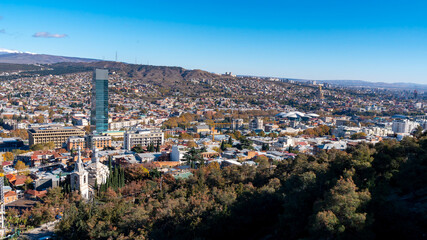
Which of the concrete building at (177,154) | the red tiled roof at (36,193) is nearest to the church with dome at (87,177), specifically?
the red tiled roof at (36,193)

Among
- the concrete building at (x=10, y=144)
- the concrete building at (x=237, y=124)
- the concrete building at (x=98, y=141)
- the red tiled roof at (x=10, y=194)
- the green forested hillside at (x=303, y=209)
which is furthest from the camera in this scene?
the concrete building at (x=237, y=124)

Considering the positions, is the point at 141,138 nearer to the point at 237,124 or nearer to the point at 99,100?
the point at 99,100

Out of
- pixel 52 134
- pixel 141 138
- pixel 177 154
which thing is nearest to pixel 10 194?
pixel 177 154

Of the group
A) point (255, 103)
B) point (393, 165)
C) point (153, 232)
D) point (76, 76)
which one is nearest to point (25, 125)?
point (153, 232)

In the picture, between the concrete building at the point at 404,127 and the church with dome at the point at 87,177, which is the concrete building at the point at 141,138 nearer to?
the church with dome at the point at 87,177

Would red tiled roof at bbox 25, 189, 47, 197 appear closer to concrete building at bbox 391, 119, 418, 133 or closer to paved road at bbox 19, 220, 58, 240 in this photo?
paved road at bbox 19, 220, 58, 240

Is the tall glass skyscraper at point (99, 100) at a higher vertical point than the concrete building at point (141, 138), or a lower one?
higher

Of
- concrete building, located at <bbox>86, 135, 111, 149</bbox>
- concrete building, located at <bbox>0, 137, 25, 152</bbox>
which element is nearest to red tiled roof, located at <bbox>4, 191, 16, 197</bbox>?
concrete building, located at <bbox>86, 135, 111, 149</bbox>
